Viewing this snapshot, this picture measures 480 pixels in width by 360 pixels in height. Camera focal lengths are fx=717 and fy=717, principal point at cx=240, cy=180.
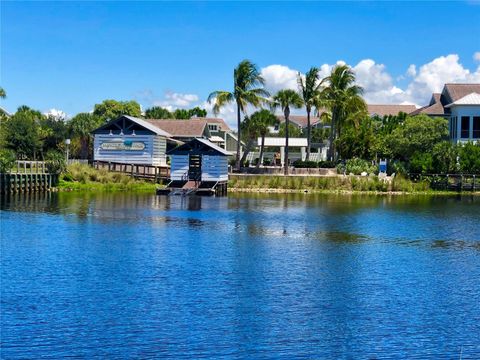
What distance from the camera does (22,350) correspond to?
17.8 m

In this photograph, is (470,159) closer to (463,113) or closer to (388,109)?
(463,113)

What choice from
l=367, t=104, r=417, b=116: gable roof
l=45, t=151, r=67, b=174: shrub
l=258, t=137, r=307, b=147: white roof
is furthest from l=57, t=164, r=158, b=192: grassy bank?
l=367, t=104, r=417, b=116: gable roof

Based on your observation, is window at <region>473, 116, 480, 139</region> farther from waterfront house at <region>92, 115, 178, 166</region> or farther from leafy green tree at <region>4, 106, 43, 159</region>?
leafy green tree at <region>4, 106, 43, 159</region>

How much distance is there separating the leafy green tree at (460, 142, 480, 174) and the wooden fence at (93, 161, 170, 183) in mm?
31665

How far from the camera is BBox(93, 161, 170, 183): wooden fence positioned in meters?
76.8

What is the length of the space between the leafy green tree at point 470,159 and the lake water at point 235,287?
3060 cm

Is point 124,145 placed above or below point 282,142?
below

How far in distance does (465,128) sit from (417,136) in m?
7.24

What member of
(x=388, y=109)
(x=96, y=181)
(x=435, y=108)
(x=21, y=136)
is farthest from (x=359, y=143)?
(x=388, y=109)

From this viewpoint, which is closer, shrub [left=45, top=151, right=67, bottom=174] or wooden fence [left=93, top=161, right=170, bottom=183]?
shrub [left=45, top=151, right=67, bottom=174]

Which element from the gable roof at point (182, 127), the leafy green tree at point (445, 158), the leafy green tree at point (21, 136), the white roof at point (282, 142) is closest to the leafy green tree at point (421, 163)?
the leafy green tree at point (445, 158)

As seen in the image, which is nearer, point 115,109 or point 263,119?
point 263,119

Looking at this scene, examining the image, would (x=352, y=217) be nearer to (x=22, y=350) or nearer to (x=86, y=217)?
(x=86, y=217)

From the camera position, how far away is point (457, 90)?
3575 inches
